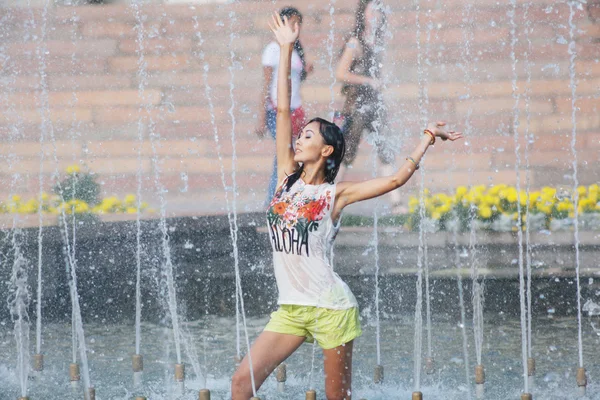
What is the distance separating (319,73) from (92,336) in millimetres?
4311

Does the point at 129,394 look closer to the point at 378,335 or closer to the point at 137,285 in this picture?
the point at 378,335

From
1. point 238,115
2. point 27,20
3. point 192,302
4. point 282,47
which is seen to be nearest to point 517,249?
point 192,302

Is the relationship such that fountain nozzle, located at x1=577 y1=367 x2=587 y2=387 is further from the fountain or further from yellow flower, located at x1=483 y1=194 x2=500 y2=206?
yellow flower, located at x1=483 y1=194 x2=500 y2=206

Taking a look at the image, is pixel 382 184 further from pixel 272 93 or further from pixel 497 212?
pixel 497 212

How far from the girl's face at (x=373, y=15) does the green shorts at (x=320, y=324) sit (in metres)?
5.96

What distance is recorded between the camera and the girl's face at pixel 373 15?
29.3ft

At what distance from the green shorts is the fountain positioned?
0.96m

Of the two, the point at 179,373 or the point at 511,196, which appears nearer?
the point at 179,373

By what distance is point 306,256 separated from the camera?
10.8ft

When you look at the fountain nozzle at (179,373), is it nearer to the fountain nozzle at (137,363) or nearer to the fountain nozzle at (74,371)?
the fountain nozzle at (137,363)

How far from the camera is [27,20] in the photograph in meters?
9.75

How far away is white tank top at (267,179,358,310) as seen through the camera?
129 inches

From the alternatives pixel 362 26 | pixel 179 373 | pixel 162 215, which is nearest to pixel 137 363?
pixel 179 373

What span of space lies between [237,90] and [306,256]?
627 cm
